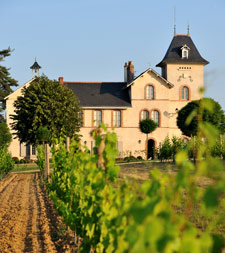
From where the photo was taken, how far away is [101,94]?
121 feet

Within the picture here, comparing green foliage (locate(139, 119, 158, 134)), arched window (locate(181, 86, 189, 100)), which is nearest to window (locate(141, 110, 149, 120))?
green foliage (locate(139, 119, 158, 134))

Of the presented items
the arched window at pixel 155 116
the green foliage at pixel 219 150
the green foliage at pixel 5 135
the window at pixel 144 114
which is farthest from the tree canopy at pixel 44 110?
the arched window at pixel 155 116

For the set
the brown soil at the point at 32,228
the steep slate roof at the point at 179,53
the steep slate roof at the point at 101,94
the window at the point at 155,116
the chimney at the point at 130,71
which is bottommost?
the brown soil at the point at 32,228

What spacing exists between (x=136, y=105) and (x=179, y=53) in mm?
6829

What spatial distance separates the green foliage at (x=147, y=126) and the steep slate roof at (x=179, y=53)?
6977 millimetres

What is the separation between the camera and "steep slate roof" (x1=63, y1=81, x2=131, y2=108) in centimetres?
3575

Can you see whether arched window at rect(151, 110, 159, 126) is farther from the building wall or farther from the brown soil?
the brown soil

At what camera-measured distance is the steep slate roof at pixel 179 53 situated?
1485 inches

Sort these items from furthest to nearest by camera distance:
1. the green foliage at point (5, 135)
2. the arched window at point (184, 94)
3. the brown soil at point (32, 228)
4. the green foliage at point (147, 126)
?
Answer: the arched window at point (184, 94) < the green foliage at point (147, 126) < the green foliage at point (5, 135) < the brown soil at point (32, 228)

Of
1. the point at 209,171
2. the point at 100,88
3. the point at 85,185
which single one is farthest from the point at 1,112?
the point at 209,171

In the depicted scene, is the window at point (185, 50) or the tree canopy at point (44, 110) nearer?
A: the tree canopy at point (44, 110)

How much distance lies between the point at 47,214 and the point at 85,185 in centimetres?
514

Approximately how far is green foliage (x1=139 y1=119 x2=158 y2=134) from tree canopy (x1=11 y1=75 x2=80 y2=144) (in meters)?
9.59

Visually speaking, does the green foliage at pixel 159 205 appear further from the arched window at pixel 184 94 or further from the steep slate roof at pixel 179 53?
the steep slate roof at pixel 179 53
